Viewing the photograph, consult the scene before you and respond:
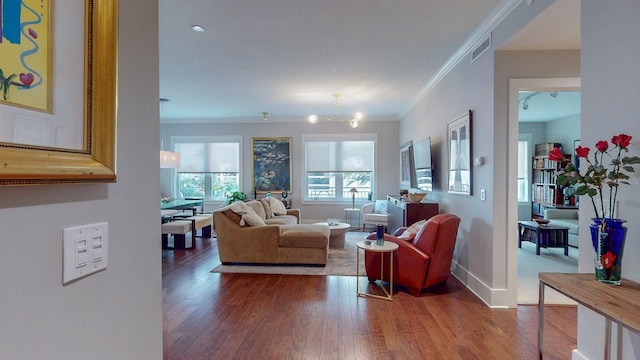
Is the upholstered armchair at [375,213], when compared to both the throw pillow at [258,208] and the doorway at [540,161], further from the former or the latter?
the doorway at [540,161]

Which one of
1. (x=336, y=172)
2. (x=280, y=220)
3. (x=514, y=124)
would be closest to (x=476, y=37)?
(x=514, y=124)

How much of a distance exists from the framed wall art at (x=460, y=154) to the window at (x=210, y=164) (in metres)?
5.35

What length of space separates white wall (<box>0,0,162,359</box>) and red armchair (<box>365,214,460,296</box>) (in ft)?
9.05

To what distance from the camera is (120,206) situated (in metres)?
0.84

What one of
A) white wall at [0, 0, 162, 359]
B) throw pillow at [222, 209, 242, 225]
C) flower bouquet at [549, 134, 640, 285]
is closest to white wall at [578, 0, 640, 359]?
flower bouquet at [549, 134, 640, 285]

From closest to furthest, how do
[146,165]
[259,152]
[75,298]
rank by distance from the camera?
1. [75,298]
2. [146,165]
3. [259,152]

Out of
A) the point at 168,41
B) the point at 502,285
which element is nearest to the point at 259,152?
the point at 168,41

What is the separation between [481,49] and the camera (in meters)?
3.27

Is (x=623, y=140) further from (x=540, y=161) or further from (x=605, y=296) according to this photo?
(x=540, y=161)

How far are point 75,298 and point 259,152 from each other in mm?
7172

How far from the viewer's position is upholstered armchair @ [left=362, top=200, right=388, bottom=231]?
650cm

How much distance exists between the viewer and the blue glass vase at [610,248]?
148 centimetres

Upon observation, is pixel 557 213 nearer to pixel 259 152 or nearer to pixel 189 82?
pixel 259 152

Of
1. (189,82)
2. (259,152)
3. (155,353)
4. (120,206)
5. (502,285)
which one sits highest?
(189,82)
